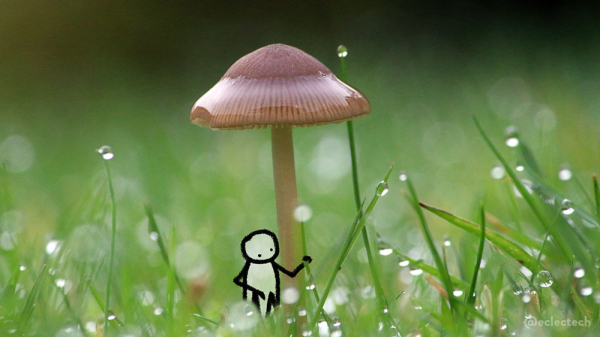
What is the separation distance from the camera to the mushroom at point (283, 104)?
1090 mm

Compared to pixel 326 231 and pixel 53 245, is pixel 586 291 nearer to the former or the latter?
pixel 326 231

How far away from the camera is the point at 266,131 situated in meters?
3.79

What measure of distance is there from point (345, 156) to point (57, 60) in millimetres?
3405

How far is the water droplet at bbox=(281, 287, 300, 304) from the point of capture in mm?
1146

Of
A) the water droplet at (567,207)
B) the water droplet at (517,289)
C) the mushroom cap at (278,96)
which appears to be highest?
the mushroom cap at (278,96)

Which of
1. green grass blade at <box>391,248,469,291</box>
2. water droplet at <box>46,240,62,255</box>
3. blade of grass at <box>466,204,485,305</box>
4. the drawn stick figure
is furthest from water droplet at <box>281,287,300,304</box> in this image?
water droplet at <box>46,240,62,255</box>

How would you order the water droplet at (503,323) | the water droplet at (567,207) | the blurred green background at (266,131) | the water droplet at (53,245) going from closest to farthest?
the water droplet at (503,323), the water droplet at (567,207), the water droplet at (53,245), the blurred green background at (266,131)

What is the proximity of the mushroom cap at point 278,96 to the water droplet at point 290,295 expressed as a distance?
1.17ft

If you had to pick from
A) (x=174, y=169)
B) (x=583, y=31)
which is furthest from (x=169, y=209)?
(x=583, y=31)

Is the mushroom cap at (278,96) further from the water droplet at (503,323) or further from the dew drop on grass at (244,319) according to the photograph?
the water droplet at (503,323)


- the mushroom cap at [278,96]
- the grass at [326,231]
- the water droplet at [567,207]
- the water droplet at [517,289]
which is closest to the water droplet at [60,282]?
the grass at [326,231]

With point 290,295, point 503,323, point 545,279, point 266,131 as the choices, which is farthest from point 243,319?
point 266,131

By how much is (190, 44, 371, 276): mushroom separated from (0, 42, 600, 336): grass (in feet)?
0.34

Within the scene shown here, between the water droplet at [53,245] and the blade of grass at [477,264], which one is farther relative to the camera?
the water droplet at [53,245]
